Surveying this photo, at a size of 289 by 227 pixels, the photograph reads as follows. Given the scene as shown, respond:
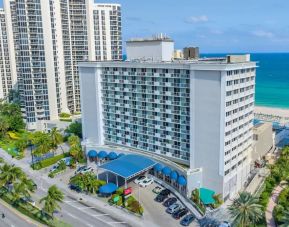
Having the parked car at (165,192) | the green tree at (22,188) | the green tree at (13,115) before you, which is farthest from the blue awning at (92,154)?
the green tree at (13,115)

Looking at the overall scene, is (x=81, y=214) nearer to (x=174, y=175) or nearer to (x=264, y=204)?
(x=174, y=175)

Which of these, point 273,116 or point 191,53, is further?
point 273,116

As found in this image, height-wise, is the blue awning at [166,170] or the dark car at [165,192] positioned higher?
the blue awning at [166,170]

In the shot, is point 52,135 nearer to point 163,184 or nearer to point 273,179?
point 163,184

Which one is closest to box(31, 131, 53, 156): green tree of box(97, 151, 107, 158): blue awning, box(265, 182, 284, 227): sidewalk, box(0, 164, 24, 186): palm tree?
box(97, 151, 107, 158): blue awning

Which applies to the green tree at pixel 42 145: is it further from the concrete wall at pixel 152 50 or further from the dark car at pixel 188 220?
the dark car at pixel 188 220

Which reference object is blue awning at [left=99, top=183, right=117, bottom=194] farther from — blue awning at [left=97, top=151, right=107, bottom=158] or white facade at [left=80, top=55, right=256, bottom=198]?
white facade at [left=80, top=55, right=256, bottom=198]

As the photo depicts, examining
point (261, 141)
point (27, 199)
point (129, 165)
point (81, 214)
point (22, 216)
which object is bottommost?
point (22, 216)

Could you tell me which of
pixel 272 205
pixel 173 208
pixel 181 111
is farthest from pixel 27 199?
pixel 272 205
